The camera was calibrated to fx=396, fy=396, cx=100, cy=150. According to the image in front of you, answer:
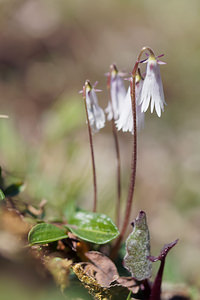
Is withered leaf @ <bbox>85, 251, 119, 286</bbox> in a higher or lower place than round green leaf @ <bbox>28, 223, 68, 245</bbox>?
lower

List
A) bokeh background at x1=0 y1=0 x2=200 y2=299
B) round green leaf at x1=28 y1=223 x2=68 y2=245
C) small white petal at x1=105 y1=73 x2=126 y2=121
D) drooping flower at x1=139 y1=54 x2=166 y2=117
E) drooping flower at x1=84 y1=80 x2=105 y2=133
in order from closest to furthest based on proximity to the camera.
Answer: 1. round green leaf at x1=28 y1=223 x2=68 y2=245
2. drooping flower at x1=139 y1=54 x2=166 y2=117
3. drooping flower at x1=84 y1=80 x2=105 y2=133
4. small white petal at x1=105 y1=73 x2=126 y2=121
5. bokeh background at x1=0 y1=0 x2=200 y2=299

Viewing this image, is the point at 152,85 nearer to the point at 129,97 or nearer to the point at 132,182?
the point at 129,97

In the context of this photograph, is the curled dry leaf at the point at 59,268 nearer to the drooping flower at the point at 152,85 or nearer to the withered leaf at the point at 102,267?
the withered leaf at the point at 102,267

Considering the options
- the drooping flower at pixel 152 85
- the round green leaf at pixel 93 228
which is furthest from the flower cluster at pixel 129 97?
the round green leaf at pixel 93 228

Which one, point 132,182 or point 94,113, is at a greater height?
point 94,113

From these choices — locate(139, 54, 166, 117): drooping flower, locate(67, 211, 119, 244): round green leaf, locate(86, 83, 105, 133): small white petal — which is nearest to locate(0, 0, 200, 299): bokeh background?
locate(67, 211, 119, 244): round green leaf

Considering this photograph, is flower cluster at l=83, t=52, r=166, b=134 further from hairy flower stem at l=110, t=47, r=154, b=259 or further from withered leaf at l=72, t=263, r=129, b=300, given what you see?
withered leaf at l=72, t=263, r=129, b=300

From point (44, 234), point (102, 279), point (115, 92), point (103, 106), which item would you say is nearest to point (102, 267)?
point (102, 279)

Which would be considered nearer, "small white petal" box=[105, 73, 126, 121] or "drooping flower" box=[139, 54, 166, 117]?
"drooping flower" box=[139, 54, 166, 117]
